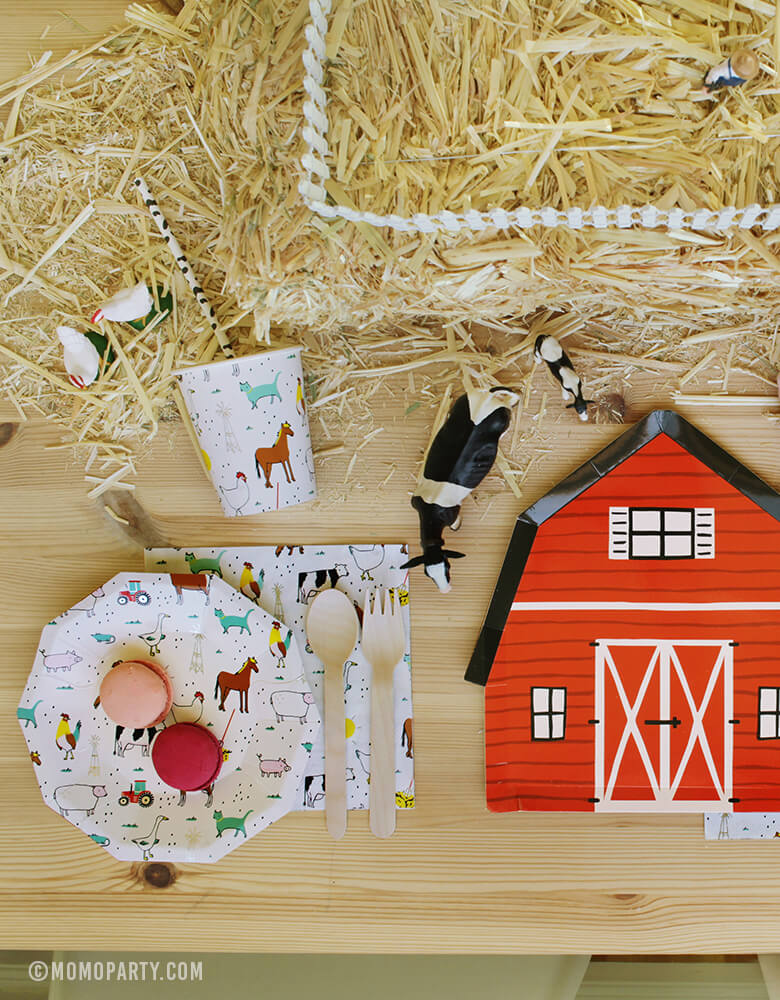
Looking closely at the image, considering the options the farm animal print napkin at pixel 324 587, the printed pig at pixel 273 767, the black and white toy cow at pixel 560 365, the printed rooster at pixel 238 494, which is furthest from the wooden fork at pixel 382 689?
the black and white toy cow at pixel 560 365

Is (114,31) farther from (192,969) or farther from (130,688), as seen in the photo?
(192,969)

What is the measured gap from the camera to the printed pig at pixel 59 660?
3.09 feet

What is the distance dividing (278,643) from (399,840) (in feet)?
1.04

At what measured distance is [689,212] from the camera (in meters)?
0.66

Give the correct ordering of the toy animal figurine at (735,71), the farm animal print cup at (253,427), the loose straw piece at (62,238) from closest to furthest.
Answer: the toy animal figurine at (735,71) < the farm animal print cup at (253,427) < the loose straw piece at (62,238)

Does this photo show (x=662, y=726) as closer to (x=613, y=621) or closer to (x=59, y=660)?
(x=613, y=621)

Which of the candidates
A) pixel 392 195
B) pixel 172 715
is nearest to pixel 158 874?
pixel 172 715

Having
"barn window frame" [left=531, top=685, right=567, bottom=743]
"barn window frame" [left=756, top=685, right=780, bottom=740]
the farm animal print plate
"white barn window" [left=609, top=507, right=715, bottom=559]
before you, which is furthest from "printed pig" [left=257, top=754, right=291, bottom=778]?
"barn window frame" [left=756, top=685, right=780, bottom=740]

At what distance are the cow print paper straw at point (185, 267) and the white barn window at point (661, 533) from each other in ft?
1.74

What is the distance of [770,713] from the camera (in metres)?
0.94

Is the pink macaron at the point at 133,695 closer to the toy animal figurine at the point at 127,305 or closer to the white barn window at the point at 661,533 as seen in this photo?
the toy animal figurine at the point at 127,305

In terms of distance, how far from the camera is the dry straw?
65 centimetres

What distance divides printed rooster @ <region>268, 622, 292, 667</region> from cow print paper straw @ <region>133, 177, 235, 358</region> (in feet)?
1.15

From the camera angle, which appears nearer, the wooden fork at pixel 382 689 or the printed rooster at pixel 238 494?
the printed rooster at pixel 238 494
